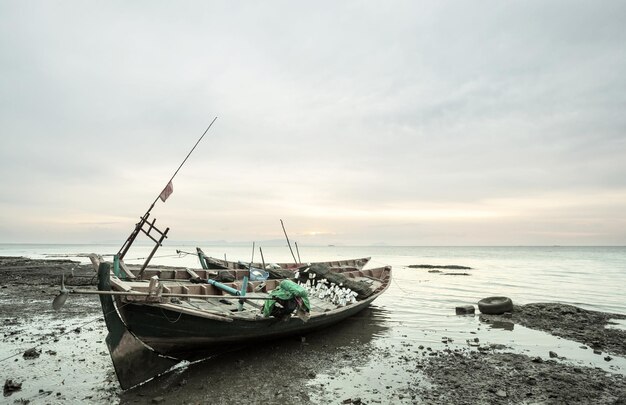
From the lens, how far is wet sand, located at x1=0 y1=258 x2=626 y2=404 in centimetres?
656

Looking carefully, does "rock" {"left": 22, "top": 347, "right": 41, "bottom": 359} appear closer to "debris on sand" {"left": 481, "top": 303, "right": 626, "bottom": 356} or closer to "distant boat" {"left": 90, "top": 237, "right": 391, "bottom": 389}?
"distant boat" {"left": 90, "top": 237, "right": 391, "bottom": 389}

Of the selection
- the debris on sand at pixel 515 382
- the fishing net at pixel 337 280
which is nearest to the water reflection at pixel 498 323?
the debris on sand at pixel 515 382

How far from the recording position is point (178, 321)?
268 inches

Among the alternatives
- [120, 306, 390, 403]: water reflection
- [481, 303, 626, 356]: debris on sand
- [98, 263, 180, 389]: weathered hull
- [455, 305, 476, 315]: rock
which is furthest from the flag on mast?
[481, 303, 626, 356]: debris on sand

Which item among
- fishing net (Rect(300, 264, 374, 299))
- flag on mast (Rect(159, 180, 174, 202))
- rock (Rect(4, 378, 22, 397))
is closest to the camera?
rock (Rect(4, 378, 22, 397))

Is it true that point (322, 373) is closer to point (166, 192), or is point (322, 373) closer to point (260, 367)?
point (260, 367)

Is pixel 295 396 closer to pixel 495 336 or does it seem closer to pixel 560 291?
pixel 495 336

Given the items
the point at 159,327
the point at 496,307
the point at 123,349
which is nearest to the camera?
the point at 123,349

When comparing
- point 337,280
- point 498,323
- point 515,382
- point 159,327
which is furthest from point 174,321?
point 498,323

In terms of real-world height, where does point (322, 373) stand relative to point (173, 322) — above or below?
below

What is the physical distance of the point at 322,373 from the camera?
25.7 ft

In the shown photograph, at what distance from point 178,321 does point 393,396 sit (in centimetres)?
440

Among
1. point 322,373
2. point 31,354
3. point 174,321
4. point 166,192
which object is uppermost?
point 166,192

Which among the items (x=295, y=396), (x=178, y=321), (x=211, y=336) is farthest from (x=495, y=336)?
(x=178, y=321)
